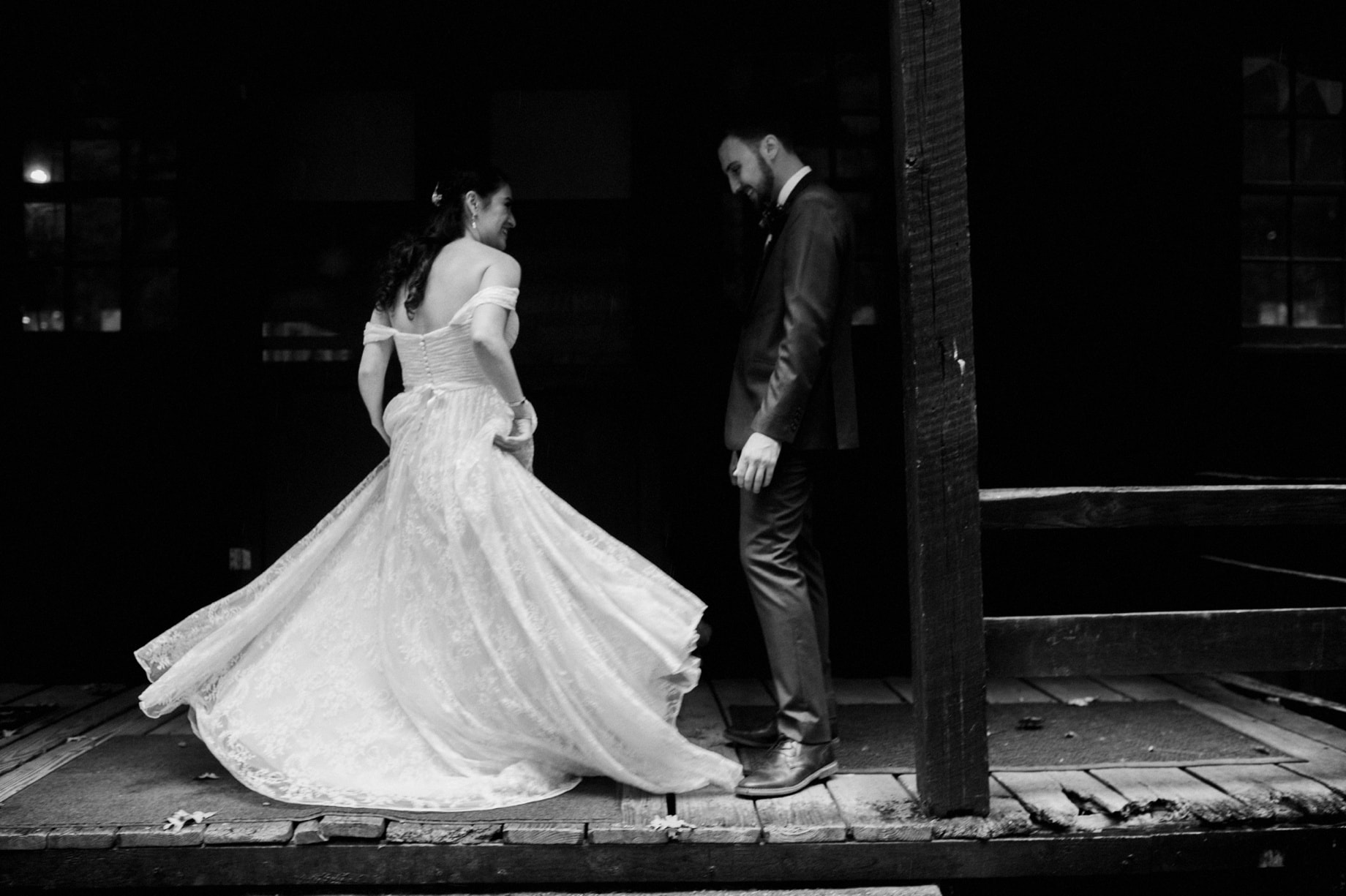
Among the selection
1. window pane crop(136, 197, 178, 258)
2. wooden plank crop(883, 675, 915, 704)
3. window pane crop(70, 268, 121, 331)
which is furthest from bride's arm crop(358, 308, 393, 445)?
wooden plank crop(883, 675, 915, 704)

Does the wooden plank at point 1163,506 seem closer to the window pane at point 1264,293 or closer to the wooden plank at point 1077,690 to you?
the wooden plank at point 1077,690

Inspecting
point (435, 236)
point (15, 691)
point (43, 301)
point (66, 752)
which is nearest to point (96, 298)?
point (43, 301)

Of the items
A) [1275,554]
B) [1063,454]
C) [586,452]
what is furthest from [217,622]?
[1275,554]

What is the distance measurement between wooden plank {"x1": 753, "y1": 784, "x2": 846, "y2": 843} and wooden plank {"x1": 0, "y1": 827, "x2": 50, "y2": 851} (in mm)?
2113

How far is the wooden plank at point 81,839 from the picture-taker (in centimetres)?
310

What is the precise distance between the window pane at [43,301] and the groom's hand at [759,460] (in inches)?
154

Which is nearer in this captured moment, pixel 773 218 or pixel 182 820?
pixel 182 820

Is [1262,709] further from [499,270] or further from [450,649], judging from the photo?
[499,270]

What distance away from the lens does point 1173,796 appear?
11.2ft

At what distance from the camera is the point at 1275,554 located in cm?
547

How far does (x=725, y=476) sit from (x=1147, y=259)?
2.40m

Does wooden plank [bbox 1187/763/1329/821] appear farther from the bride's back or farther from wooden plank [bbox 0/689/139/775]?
wooden plank [bbox 0/689/139/775]

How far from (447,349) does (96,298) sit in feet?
8.93

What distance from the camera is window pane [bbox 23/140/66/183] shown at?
211 inches
